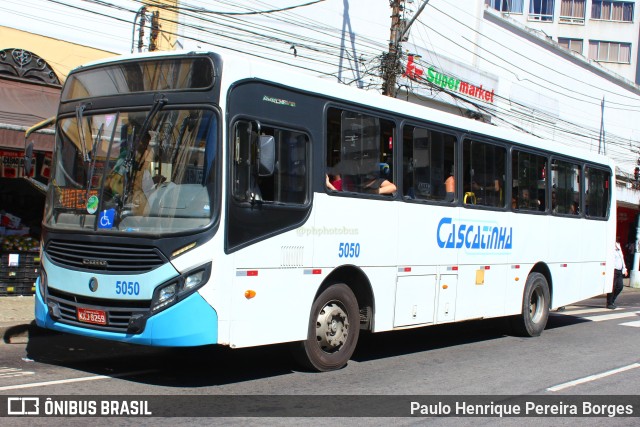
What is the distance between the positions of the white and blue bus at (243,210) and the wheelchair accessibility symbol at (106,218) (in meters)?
0.02

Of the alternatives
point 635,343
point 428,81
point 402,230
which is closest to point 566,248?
point 635,343

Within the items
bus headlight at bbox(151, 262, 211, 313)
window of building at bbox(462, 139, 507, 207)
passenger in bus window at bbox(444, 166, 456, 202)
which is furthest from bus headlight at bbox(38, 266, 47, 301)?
window of building at bbox(462, 139, 507, 207)

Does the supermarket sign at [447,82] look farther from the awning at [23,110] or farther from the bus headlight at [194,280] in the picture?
the bus headlight at [194,280]

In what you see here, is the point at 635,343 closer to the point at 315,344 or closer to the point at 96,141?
the point at 315,344

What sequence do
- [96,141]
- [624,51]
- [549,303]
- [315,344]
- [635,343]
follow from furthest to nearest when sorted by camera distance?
[624,51], [549,303], [635,343], [315,344], [96,141]

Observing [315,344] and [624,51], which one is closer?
[315,344]

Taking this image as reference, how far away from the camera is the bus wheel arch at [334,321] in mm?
8148

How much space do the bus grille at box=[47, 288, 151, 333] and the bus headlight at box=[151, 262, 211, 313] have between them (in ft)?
0.38

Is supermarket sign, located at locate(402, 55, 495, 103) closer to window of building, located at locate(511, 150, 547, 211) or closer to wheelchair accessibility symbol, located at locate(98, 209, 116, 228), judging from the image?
window of building, located at locate(511, 150, 547, 211)

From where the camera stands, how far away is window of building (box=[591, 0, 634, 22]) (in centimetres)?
5762

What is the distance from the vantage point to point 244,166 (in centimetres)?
722

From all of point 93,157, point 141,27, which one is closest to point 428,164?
point 93,157

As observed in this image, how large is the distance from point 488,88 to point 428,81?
258 inches

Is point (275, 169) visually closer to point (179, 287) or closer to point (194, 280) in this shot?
point (194, 280)
